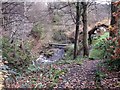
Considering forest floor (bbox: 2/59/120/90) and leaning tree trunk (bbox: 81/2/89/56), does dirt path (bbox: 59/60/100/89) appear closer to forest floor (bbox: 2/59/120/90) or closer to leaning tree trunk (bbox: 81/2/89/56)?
forest floor (bbox: 2/59/120/90)

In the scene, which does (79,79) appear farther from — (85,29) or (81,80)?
(85,29)

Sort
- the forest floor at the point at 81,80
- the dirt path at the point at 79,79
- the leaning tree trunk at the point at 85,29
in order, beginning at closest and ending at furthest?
the forest floor at the point at 81,80 → the dirt path at the point at 79,79 → the leaning tree trunk at the point at 85,29

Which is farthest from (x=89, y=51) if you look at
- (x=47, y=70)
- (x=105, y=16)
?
(x=47, y=70)

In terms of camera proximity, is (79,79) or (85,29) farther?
(85,29)

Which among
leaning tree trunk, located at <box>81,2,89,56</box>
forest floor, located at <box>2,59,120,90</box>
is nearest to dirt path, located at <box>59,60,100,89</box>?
forest floor, located at <box>2,59,120,90</box>

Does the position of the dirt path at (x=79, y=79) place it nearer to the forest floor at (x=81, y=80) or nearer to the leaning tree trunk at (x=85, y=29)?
the forest floor at (x=81, y=80)

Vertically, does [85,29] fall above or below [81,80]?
→ above

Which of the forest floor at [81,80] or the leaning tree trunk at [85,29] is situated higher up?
the leaning tree trunk at [85,29]

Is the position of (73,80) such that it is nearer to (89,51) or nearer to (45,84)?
(45,84)

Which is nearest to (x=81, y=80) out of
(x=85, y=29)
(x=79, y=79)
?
(x=79, y=79)

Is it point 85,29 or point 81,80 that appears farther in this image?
point 85,29

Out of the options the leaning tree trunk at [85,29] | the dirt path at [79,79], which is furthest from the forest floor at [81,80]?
the leaning tree trunk at [85,29]

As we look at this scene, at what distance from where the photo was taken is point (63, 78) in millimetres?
3125

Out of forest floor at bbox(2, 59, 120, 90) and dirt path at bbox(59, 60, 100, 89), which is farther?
dirt path at bbox(59, 60, 100, 89)
